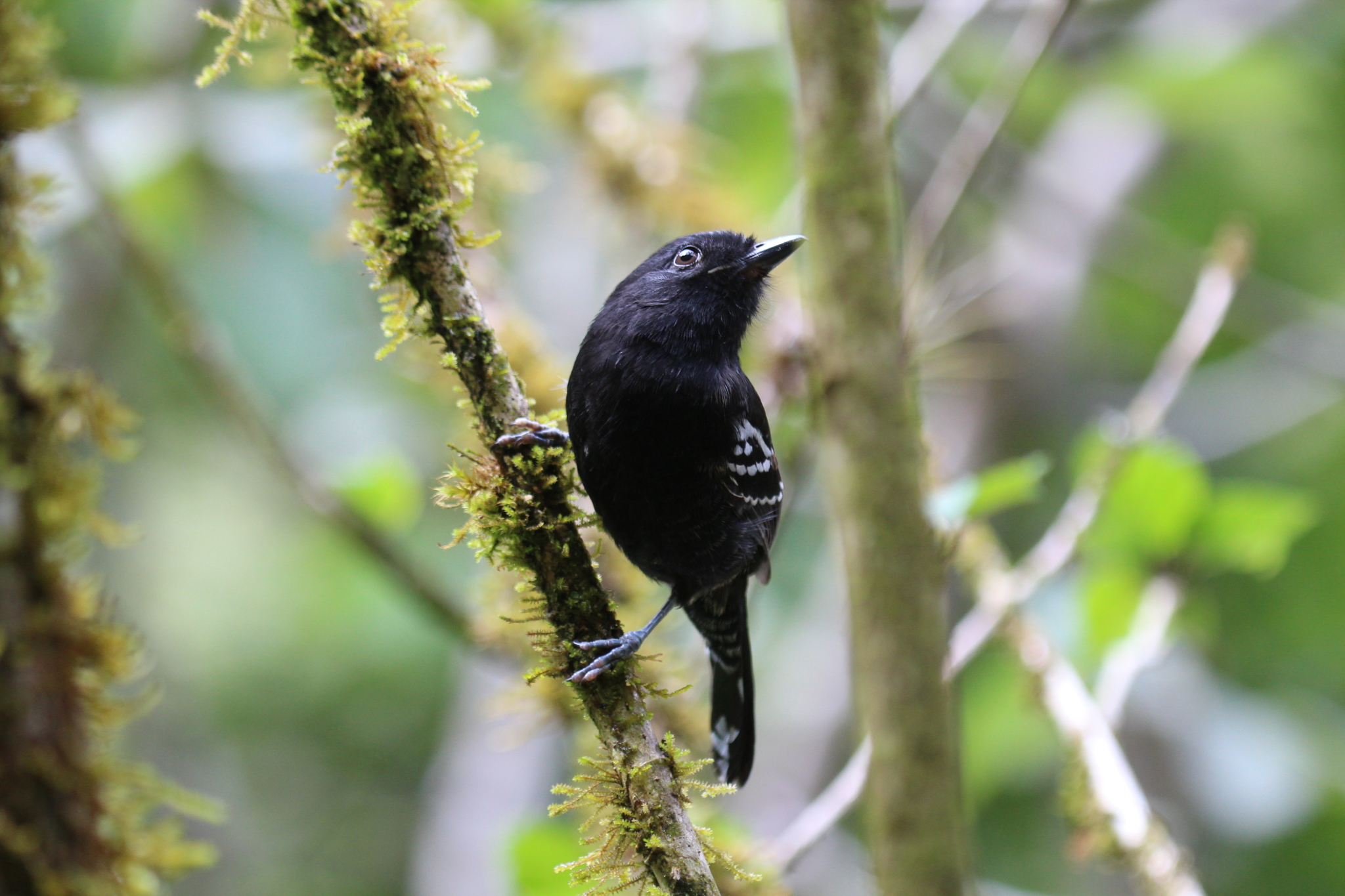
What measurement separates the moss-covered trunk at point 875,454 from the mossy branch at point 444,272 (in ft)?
1.50

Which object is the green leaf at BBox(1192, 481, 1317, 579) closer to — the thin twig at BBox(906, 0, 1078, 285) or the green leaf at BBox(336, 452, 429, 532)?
the thin twig at BBox(906, 0, 1078, 285)

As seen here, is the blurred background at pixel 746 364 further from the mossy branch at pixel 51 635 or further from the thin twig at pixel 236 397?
the mossy branch at pixel 51 635

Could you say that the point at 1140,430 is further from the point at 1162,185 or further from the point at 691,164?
the point at 1162,185

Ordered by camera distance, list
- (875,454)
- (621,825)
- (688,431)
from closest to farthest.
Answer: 1. (875,454)
2. (621,825)
3. (688,431)

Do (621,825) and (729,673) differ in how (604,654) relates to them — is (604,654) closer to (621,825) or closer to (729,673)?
(621,825)

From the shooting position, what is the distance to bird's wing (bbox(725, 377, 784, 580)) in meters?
2.54

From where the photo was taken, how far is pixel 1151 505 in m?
2.79

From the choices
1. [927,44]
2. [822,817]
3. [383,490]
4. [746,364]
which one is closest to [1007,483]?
[822,817]

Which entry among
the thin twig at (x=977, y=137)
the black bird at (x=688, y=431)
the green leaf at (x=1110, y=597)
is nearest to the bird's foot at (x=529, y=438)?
the black bird at (x=688, y=431)

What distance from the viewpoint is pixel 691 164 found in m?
3.86

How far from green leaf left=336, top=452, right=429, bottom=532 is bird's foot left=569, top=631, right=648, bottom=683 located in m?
1.18

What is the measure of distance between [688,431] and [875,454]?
3.52 feet

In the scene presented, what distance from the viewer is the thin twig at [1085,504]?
2729 millimetres

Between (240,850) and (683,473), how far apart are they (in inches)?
236
